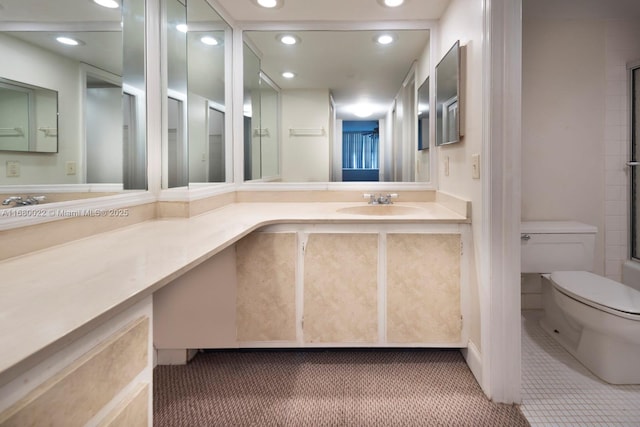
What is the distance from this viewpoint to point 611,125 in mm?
2639

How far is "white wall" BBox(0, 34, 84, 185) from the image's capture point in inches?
41.5

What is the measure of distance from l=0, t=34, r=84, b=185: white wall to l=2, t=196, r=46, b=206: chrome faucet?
0.16 feet

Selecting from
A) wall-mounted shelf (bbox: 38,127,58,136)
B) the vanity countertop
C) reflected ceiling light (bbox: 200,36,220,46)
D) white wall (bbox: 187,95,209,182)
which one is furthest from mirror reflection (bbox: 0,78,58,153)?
reflected ceiling light (bbox: 200,36,220,46)

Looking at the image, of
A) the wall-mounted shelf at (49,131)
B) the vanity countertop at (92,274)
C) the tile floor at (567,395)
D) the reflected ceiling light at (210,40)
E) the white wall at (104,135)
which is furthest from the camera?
the reflected ceiling light at (210,40)

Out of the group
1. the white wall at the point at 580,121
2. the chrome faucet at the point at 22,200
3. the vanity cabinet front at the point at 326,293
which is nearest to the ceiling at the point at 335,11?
the white wall at the point at 580,121

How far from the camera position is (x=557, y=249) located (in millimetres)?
2432

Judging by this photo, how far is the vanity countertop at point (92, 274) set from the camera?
0.59m

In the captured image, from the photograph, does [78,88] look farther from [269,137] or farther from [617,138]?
[617,138]

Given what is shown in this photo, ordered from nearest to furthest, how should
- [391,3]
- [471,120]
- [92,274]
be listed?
[92,274]
[471,120]
[391,3]

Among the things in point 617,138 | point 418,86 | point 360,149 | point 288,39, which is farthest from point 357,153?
point 617,138

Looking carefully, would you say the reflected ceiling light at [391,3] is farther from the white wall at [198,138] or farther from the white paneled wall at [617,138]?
the white paneled wall at [617,138]

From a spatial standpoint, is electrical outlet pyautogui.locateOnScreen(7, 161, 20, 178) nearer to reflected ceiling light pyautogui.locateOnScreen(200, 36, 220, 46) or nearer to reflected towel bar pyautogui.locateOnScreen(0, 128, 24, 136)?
reflected towel bar pyautogui.locateOnScreen(0, 128, 24, 136)

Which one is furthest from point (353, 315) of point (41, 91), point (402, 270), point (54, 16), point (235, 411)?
point (54, 16)

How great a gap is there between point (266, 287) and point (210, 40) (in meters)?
1.49
